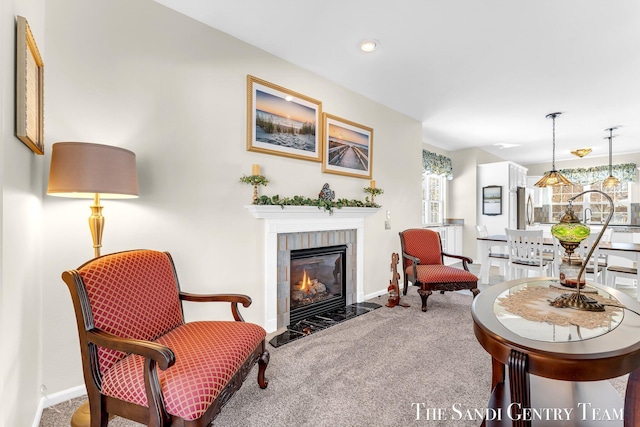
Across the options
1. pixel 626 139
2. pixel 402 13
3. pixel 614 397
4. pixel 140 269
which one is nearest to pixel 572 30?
pixel 402 13

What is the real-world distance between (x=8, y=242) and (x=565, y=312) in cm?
262

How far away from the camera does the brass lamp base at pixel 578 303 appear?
1.59 m

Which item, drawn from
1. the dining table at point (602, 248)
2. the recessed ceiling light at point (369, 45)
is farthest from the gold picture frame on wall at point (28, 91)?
the dining table at point (602, 248)

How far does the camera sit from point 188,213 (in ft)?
7.70

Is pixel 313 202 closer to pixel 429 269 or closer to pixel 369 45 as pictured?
pixel 369 45

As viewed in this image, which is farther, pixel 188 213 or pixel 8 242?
pixel 188 213

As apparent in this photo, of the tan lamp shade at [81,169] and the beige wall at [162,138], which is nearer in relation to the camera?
the tan lamp shade at [81,169]

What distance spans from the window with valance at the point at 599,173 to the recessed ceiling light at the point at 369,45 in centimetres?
784

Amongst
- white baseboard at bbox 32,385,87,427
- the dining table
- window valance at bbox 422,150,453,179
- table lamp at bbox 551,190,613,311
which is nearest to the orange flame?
white baseboard at bbox 32,385,87,427

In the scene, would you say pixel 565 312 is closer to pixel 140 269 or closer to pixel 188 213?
pixel 140 269

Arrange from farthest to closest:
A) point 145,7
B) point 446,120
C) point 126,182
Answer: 1. point 446,120
2. point 145,7
3. point 126,182

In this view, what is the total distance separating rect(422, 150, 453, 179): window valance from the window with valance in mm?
3705

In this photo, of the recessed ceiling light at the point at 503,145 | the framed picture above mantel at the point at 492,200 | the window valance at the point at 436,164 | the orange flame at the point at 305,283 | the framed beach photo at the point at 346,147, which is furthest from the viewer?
the framed picture above mantel at the point at 492,200

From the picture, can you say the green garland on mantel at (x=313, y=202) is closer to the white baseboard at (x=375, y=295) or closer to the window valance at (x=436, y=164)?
the white baseboard at (x=375, y=295)
